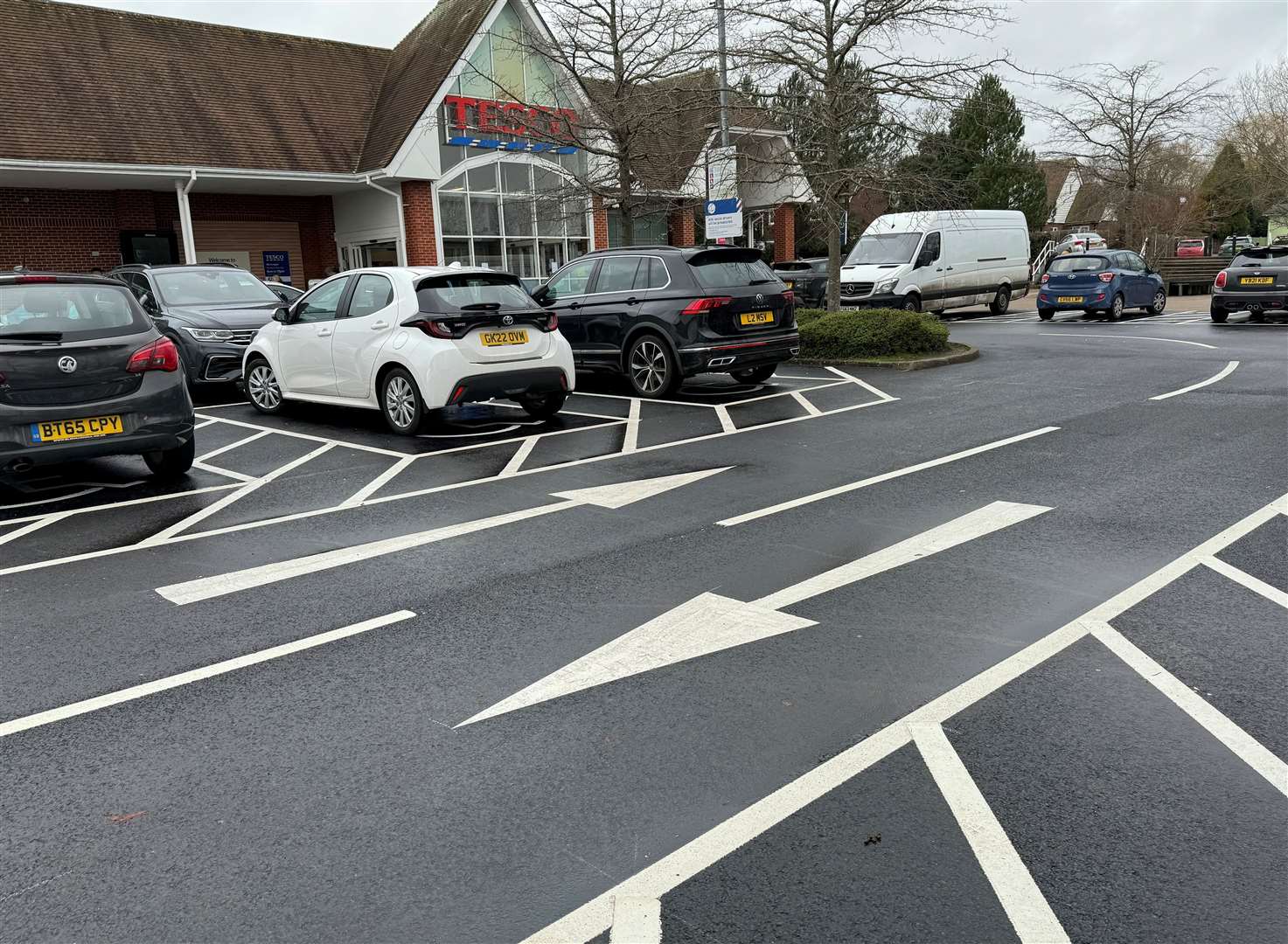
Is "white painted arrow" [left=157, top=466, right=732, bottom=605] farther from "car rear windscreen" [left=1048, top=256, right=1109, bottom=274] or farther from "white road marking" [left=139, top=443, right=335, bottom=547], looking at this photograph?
"car rear windscreen" [left=1048, top=256, right=1109, bottom=274]

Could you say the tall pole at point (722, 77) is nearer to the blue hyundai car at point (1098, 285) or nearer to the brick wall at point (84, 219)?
the blue hyundai car at point (1098, 285)

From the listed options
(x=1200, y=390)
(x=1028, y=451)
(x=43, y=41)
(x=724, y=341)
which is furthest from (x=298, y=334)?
(x=43, y=41)

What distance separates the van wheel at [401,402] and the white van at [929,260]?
14430mm

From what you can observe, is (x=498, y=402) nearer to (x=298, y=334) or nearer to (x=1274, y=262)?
(x=298, y=334)

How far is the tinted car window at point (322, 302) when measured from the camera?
36.1 ft

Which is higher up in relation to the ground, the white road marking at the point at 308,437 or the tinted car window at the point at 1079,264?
the tinted car window at the point at 1079,264

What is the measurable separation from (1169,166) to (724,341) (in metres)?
45.1

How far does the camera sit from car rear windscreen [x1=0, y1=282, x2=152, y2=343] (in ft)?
25.1

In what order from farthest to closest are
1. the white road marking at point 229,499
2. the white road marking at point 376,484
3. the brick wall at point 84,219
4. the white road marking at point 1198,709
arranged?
the brick wall at point 84,219
the white road marking at point 376,484
the white road marking at point 229,499
the white road marking at point 1198,709

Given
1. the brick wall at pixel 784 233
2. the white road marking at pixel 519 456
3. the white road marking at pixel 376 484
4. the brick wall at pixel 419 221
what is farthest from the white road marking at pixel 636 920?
the brick wall at pixel 784 233

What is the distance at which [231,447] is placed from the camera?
34.2 ft

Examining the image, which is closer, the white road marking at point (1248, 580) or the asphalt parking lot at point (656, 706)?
the asphalt parking lot at point (656, 706)

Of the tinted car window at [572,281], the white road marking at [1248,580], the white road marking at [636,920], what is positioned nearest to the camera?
the white road marking at [636,920]

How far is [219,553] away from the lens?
21.3ft
